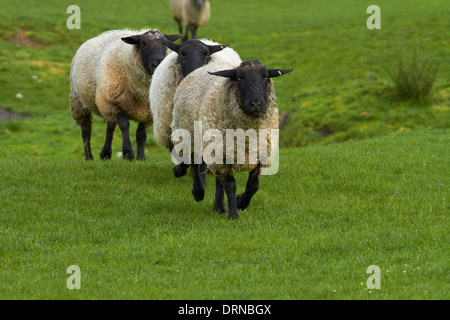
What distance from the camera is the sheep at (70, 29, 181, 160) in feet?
39.0

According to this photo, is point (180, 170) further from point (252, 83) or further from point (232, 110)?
point (252, 83)

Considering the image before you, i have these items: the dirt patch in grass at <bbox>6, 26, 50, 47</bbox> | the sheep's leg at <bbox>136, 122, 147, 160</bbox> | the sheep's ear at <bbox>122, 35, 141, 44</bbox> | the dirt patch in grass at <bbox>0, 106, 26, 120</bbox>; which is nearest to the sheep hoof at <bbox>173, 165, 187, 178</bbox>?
the sheep's leg at <bbox>136, 122, 147, 160</bbox>

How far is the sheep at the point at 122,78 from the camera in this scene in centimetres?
1190

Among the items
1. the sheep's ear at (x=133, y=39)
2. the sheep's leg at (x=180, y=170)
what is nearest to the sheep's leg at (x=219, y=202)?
the sheep's leg at (x=180, y=170)

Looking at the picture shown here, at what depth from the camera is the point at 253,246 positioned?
744 cm

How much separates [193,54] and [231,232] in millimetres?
3393

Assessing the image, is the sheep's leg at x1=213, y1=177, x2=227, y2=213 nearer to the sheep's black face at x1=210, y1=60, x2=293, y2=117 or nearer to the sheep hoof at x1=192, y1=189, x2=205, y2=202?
the sheep hoof at x1=192, y1=189, x2=205, y2=202

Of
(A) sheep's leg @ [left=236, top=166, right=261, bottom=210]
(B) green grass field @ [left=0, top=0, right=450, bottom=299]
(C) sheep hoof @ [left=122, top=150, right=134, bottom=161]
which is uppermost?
(A) sheep's leg @ [left=236, top=166, right=261, bottom=210]

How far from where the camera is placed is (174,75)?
10.3 m

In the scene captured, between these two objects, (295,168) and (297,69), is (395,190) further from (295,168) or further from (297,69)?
(297,69)

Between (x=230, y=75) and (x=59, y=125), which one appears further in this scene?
(x=59, y=125)

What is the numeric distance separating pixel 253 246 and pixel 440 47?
71.6 ft

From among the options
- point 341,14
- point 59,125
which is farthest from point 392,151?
point 341,14

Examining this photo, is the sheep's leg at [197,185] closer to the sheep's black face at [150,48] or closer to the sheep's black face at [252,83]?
the sheep's black face at [252,83]
